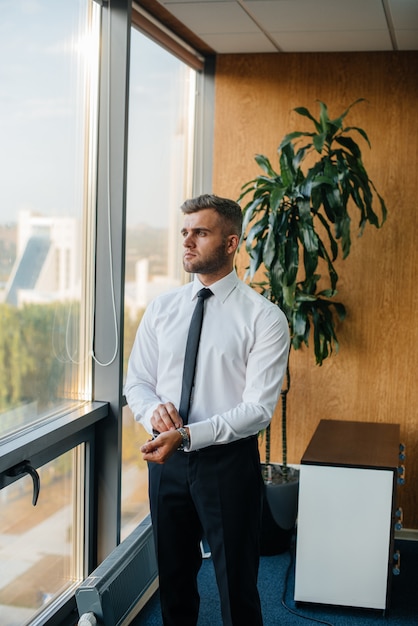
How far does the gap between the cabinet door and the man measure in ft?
2.94

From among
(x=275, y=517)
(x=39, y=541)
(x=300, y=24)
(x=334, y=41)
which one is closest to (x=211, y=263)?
(x=39, y=541)

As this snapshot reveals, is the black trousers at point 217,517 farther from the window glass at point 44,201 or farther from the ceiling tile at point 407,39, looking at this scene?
the ceiling tile at point 407,39

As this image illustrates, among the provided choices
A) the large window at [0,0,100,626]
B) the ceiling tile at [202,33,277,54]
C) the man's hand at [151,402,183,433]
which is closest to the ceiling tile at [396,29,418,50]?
the ceiling tile at [202,33,277,54]

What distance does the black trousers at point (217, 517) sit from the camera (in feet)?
8.06

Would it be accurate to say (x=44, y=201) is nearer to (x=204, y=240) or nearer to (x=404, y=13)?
(x=204, y=240)

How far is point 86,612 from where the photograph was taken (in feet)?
9.42

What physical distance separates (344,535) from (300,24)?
2.37 meters

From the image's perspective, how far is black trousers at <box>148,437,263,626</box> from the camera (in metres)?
2.46

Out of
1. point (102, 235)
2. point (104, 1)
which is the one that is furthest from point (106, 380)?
point (104, 1)

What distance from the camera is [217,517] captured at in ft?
8.06

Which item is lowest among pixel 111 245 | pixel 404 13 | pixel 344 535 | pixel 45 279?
pixel 344 535

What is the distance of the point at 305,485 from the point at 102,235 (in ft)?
4.49

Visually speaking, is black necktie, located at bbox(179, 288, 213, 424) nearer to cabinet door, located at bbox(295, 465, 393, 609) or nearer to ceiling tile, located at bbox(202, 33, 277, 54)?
cabinet door, located at bbox(295, 465, 393, 609)

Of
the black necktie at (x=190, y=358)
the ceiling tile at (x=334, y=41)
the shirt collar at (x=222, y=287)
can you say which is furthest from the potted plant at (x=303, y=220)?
the black necktie at (x=190, y=358)
